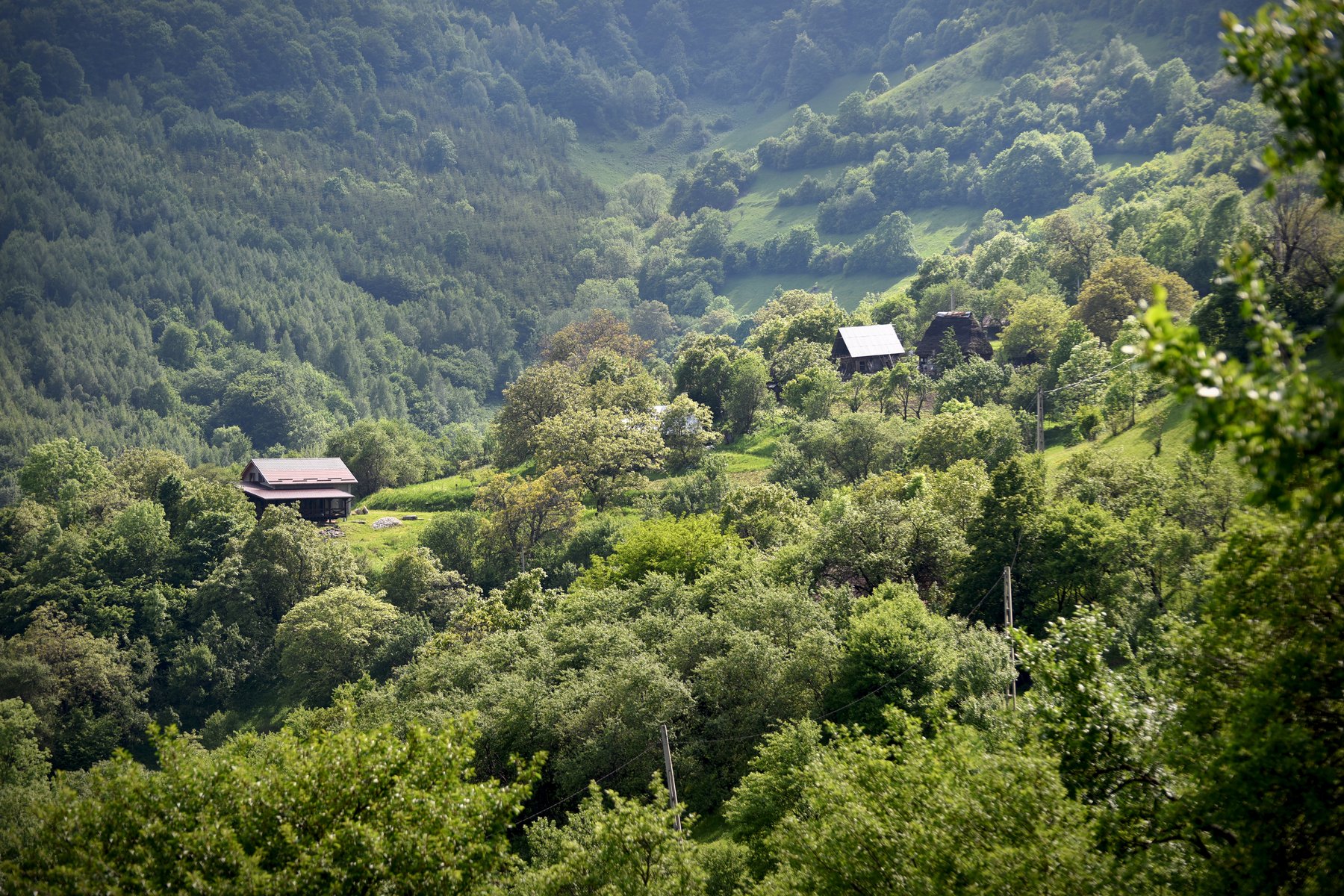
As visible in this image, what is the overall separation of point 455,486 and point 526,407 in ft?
35.6

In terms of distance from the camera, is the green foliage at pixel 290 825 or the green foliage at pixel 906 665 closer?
the green foliage at pixel 290 825

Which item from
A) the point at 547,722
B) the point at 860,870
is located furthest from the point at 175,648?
the point at 860,870

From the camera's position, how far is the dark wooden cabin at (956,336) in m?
105

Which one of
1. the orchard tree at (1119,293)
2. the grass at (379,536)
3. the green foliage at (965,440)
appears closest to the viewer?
the green foliage at (965,440)

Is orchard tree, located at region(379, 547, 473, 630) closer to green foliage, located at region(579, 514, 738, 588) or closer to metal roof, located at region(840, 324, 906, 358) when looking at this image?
green foliage, located at region(579, 514, 738, 588)

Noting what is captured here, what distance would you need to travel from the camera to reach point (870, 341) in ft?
368

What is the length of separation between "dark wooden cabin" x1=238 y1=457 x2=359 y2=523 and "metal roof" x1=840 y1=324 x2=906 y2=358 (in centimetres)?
5205

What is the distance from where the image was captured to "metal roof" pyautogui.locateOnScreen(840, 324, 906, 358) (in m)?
111

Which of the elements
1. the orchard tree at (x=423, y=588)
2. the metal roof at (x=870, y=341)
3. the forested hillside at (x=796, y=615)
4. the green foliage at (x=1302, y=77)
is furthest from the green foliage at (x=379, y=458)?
the green foliage at (x=1302, y=77)

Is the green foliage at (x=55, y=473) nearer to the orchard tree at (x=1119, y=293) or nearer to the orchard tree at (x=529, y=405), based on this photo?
the orchard tree at (x=529, y=405)

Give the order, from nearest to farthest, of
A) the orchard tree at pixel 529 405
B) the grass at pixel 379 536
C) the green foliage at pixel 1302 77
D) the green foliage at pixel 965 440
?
the green foliage at pixel 1302 77 < the green foliage at pixel 965 440 < the grass at pixel 379 536 < the orchard tree at pixel 529 405

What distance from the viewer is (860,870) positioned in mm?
22969

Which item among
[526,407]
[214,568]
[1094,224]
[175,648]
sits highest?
[1094,224]

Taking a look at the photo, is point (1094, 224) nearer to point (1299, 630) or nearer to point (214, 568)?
point (214, 568)
